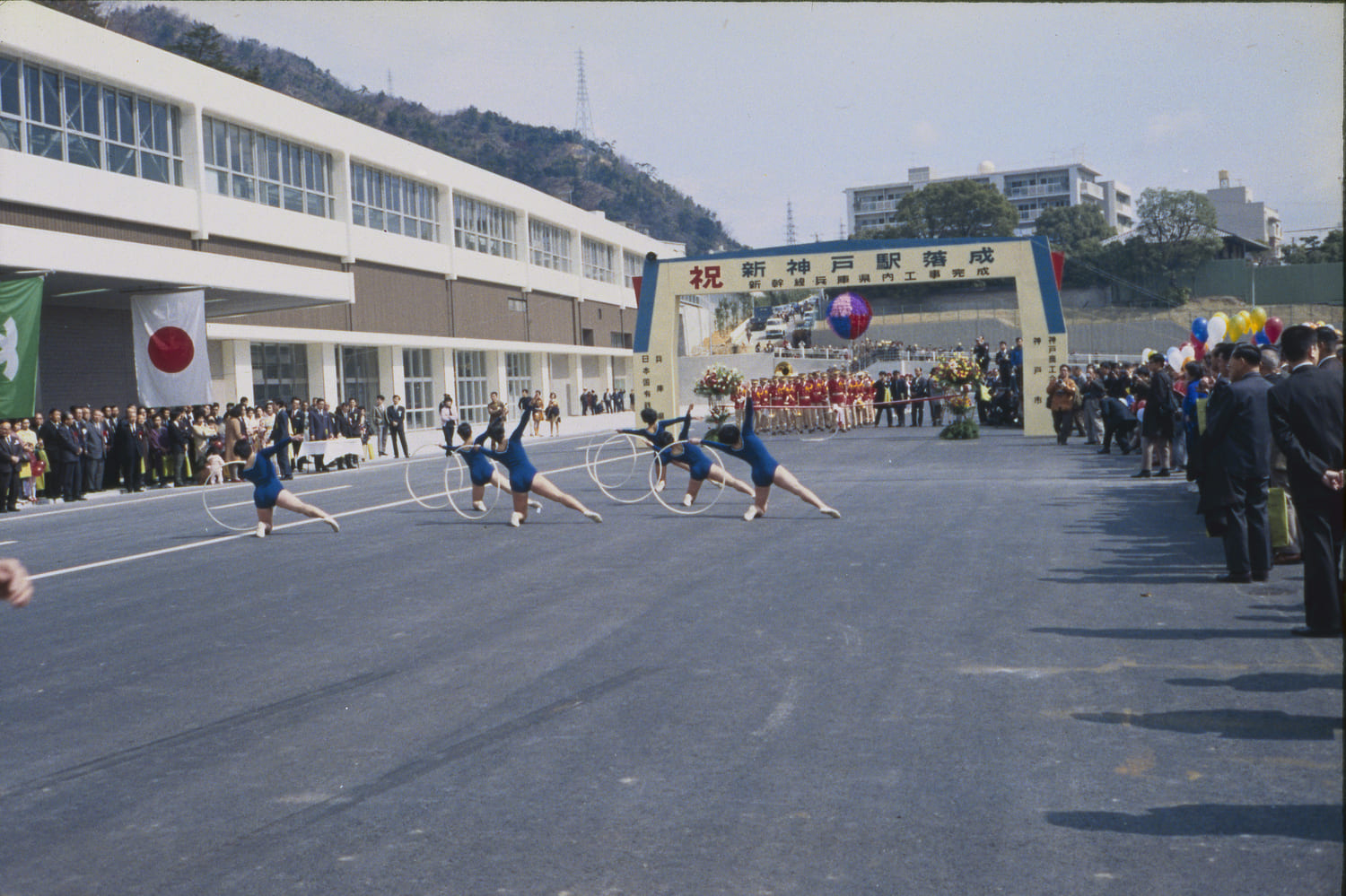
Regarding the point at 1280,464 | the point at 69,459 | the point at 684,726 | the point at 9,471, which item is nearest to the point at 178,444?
the point at 69,459

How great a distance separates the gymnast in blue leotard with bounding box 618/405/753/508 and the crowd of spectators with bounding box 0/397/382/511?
1063cm

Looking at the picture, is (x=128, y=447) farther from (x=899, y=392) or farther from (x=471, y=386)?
(x=471, y=386)

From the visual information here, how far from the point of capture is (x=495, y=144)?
183375 millimetres

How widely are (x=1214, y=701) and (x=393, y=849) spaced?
4303 mm

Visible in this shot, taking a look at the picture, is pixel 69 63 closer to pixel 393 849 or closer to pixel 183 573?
pixel 183 573

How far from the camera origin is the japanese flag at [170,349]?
89.7 feet

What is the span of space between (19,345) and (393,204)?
28.7 meters

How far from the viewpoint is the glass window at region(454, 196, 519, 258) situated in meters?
54.7

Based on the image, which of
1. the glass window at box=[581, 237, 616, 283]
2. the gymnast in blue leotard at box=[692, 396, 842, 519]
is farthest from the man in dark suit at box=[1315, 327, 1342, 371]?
the glass window at box=[581, 237, 616, 283]

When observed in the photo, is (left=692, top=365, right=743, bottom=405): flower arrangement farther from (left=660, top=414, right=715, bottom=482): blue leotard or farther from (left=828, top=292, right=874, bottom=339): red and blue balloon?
(left=660, top=414, right=715, bottom=482): blue leotard

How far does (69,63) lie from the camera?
2908 cm

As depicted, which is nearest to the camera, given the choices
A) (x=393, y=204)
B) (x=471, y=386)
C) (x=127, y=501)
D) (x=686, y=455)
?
(x=686, y=455)

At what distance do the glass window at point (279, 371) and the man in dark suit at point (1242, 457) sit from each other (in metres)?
32.8

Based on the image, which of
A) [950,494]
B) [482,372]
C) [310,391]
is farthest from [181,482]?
[482,372]
